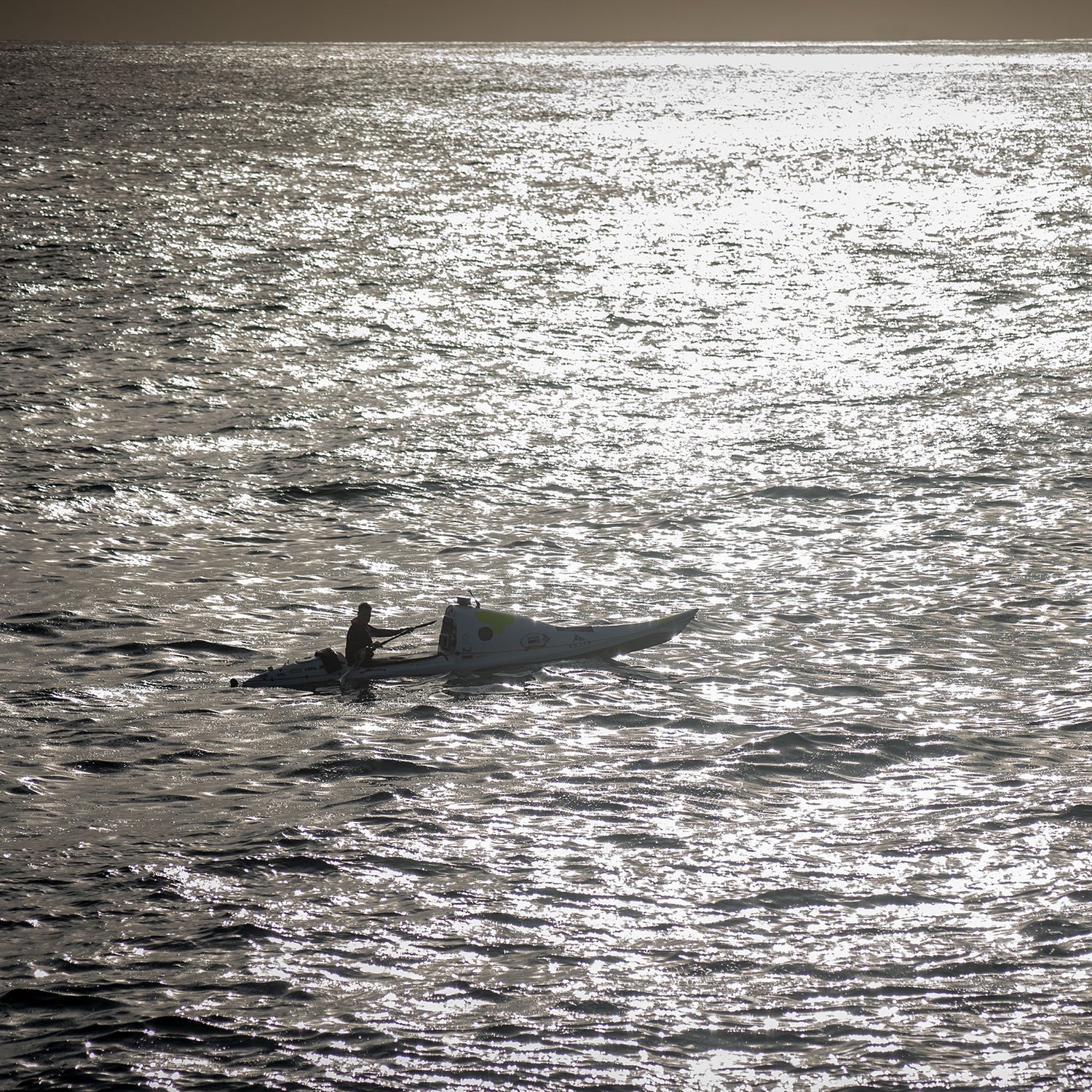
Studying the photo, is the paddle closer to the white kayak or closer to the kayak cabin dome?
the white kayak

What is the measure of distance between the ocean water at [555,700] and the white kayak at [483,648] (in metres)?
0.56

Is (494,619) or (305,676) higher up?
(494,619)

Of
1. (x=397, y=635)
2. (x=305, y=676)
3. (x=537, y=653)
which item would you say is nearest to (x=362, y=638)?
(x=397, y=635)

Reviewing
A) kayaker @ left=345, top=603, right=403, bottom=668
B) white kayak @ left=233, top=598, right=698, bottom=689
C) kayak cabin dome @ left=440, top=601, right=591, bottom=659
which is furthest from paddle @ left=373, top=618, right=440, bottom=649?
kayak cabin dome @ left=440, top=601, right=591, bottom=659

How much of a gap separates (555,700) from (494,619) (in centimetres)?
285

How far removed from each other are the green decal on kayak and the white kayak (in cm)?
2

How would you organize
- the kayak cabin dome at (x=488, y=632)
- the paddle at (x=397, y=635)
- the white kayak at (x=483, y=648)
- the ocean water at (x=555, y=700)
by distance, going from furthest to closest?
the kayak cabin dome at (x=488, y=632), the paddle at (x=397, y=635), the white kayak at (x=483, y=648), the ocean water at (x=555, y=700)

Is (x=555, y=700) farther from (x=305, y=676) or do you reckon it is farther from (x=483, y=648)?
(x=305, y=676)

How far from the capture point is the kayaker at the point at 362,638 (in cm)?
3772

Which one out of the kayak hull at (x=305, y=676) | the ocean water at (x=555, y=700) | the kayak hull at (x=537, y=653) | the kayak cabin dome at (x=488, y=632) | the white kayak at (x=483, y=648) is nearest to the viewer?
the ocean water at (x=555, y=700)

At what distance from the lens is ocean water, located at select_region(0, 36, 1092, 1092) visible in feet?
80.4

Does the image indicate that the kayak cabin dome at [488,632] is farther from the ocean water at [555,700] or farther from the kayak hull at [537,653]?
the ocean water at [555,700]

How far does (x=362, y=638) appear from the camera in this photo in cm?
3778

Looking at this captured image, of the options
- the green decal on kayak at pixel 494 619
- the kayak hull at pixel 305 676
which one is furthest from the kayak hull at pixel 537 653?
the green decal on kayak at pixel 494 619
